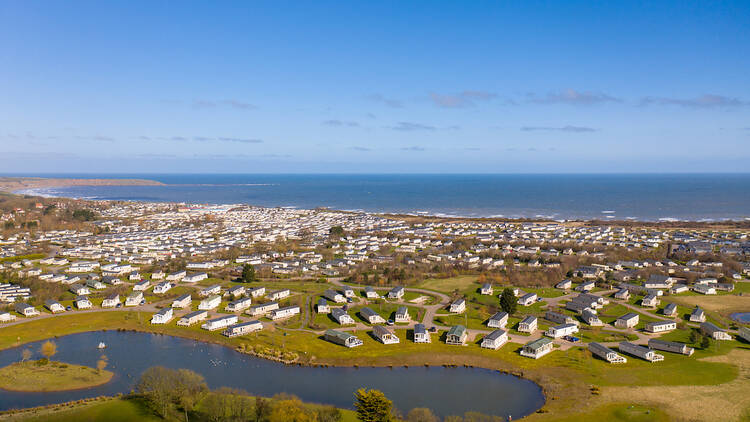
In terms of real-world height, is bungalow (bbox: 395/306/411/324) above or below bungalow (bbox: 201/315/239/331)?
above

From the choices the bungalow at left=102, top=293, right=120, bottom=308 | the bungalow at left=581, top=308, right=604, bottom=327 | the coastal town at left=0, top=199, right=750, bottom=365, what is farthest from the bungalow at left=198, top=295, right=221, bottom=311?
the bungalow at left=581, top=308, right=604, bottom=327

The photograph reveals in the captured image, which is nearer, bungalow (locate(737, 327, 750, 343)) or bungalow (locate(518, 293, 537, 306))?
Answer: bungalow (locate(737, 327, 750, 343))

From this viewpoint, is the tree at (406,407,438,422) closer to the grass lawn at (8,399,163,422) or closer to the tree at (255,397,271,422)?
the tree at (255,397,271,422)

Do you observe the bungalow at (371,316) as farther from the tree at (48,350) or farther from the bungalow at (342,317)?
the tree at (48,350)

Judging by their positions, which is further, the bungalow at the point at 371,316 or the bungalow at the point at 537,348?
the bungalow at the point at 371,316

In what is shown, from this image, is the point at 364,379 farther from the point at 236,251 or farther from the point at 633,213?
the point at 633,213

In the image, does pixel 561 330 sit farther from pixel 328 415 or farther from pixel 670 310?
pixel 328 415

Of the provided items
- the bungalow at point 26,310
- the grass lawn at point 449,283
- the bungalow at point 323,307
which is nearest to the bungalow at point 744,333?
the grass lawn at point 449,283
